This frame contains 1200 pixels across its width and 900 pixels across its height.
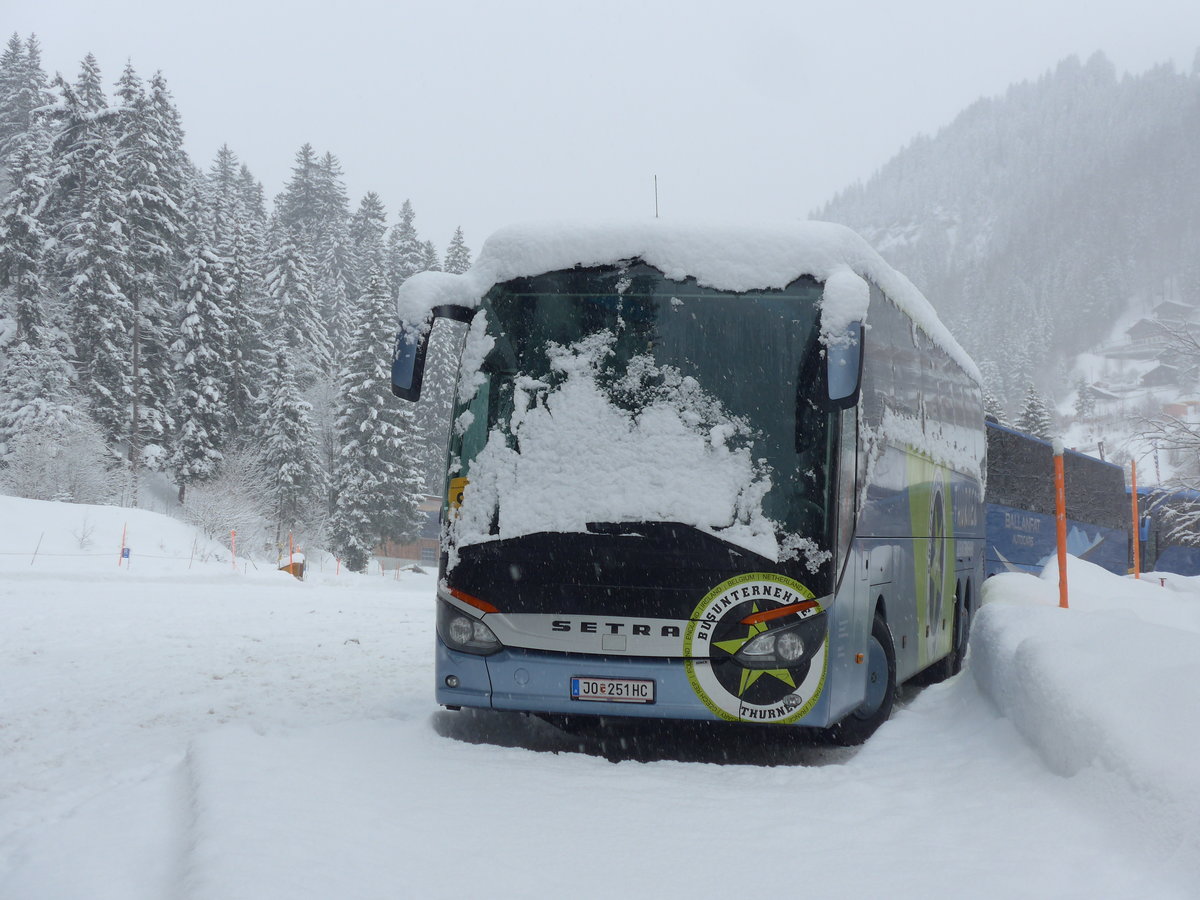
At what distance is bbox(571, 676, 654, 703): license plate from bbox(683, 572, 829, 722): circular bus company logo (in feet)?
0.89

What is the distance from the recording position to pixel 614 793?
218 inches

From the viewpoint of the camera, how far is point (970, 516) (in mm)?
13367

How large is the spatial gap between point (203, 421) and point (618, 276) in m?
49.1

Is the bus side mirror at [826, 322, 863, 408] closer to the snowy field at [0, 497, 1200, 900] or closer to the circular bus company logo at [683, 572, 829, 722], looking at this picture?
the circular bus company logo at [683, 572, 829, 722]

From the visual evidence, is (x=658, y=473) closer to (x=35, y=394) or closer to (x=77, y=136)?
(x=35, y=394)

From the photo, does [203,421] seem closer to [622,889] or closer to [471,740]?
[471,740]

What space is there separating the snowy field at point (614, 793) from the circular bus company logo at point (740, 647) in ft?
1.27

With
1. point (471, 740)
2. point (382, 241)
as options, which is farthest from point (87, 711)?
point (382, 241)

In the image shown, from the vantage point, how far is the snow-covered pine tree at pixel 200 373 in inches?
2055

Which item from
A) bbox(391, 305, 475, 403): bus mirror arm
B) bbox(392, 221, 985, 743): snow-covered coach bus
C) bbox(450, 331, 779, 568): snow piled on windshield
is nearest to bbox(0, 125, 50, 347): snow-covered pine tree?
bbox(391, 305, 475, 403): bus mirror arm

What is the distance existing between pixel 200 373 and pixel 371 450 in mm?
8880

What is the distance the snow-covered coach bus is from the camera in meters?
6.60

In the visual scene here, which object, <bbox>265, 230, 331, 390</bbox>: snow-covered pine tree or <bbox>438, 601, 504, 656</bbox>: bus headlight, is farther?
<bbox>265, 230, 331, 390</bbox>: snow-covered pine tree

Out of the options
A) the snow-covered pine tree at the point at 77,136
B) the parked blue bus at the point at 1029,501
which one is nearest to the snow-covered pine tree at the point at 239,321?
the snow-covered pine tree at the point at 77,136
